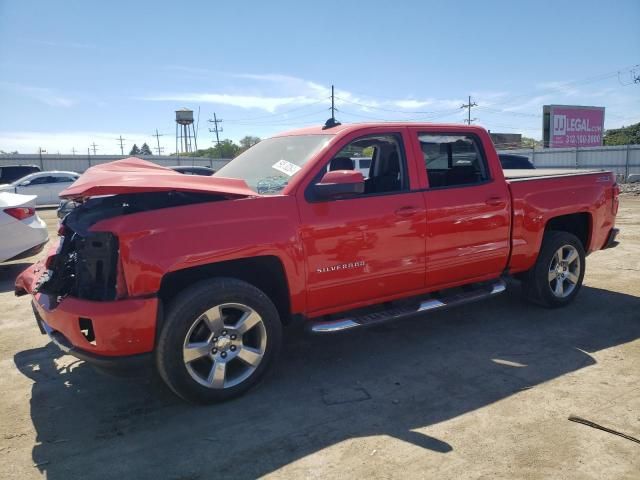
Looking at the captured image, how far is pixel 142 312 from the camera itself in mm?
3049

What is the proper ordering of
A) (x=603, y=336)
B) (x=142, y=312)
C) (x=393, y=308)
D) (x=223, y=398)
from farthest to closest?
(x=603, y=336)
(x=393, y=308)
(x=223, y=398)
(x=142, y=312)

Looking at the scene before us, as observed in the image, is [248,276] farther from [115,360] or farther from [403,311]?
[403,311]

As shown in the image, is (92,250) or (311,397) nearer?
(92,250)

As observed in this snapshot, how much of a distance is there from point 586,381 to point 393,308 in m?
1.50

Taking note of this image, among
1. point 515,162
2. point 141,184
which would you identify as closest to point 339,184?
point 141,184

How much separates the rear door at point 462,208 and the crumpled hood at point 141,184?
1664mm

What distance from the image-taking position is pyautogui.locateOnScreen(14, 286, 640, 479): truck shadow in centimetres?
283

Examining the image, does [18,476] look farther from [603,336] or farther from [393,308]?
[603,336]

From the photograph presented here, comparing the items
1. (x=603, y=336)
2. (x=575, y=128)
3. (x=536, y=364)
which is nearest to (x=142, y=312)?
(x=536, y=364)

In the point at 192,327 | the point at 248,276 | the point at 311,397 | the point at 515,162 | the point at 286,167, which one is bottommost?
the point at 311,397

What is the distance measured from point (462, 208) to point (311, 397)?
2080 millimetres

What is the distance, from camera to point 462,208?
14.2 ft

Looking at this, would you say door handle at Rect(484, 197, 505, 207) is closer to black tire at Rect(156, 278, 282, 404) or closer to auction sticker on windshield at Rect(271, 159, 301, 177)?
auction sticker on windshield at Rect(271, 159, 301, 177)

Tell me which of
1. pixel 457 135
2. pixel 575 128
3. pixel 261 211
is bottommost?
pixel 261 211
